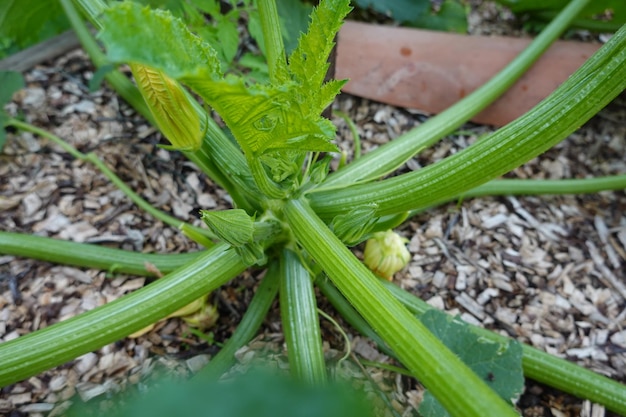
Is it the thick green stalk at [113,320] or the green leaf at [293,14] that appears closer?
the thick green stalk at [113,320]

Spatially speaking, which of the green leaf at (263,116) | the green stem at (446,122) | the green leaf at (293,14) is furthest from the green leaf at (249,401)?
the green leaf at (293,14)

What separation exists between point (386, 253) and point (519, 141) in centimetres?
62

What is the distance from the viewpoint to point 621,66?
120cm

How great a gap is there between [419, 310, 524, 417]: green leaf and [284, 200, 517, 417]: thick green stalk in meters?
0.39

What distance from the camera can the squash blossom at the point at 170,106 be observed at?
1297mm

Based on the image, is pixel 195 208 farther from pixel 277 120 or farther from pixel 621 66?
pixel 621 66

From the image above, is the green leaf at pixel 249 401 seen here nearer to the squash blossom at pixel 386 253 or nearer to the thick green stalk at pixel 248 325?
the thick green stalk at pixel 248 325

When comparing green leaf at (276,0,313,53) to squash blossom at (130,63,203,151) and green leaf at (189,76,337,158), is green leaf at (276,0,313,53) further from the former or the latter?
green leaf at (189,76,337,158)

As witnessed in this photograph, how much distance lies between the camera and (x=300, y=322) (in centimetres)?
150

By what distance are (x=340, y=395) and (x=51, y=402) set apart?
1.24 metres

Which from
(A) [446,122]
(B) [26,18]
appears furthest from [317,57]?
(B) [26,18]

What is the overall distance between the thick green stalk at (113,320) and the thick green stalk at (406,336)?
0.27 metres

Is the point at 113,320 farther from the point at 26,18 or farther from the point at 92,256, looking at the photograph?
the point at 26,18

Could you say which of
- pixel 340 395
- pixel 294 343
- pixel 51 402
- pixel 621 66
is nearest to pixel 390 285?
pixel 294 343
